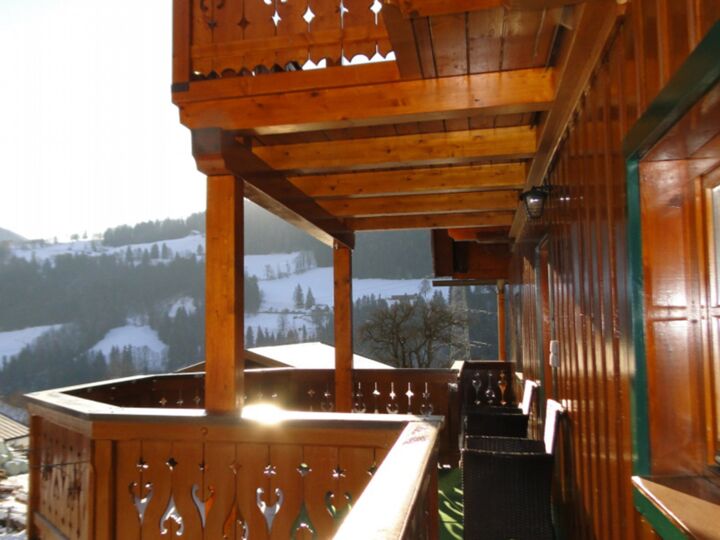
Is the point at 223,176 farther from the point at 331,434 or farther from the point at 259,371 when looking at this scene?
the point at 259,371

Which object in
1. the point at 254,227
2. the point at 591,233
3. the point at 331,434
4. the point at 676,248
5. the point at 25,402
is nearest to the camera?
the point at 676,248

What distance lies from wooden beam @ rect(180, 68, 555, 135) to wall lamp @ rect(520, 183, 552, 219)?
116 cm

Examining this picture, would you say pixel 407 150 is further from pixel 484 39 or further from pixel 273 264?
pixel 273 264

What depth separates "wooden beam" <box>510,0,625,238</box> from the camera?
5.84 ft

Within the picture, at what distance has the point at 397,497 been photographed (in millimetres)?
1285

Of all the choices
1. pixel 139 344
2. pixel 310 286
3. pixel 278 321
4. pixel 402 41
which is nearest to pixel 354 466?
pixel 402 41

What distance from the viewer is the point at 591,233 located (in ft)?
7.59

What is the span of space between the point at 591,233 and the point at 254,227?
5708 centimetres

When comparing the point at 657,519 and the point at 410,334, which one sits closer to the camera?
the point at 657,519

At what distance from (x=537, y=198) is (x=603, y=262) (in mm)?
1804

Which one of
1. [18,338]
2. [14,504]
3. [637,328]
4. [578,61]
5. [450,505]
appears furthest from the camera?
[18,338]

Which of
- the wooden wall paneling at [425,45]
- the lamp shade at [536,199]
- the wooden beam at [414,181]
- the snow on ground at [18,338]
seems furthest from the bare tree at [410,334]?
the snow on ground at [18,338]

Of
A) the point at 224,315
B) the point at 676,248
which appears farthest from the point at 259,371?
the point at 676,248

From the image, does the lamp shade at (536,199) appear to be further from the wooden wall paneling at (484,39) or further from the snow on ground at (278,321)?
the snow on ground at (278,321)
